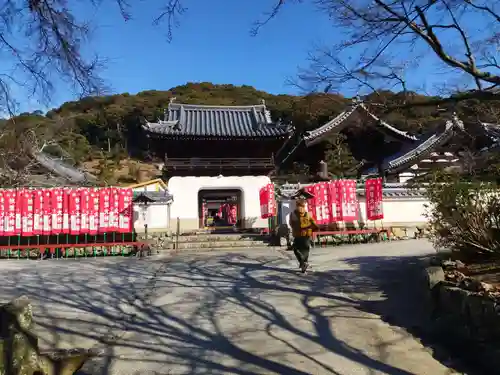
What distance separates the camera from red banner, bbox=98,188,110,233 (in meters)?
15.2

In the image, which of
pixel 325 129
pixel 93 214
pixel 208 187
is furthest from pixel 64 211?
pixel 325 129

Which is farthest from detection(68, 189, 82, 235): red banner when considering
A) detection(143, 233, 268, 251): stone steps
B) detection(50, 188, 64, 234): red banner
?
detection(143, 233, 268, 251): stone steps

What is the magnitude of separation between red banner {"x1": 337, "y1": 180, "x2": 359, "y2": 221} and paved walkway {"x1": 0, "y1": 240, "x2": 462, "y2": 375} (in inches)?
242

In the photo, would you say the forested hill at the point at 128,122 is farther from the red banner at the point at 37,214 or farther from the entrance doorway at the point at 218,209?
the entrance doorway at the point at 218,209

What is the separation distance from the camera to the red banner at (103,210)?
49.7 feet

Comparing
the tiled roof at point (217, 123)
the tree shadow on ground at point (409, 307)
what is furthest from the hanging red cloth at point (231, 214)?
the tree shadow on ground at point (409, 307)

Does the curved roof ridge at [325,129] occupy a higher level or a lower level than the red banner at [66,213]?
higher

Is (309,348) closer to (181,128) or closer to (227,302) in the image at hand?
(227,302)

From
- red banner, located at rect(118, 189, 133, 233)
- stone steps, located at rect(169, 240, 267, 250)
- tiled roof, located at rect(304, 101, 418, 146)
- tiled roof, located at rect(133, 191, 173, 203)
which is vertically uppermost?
tiled roof, located at rect(304, 101, 418, 146)

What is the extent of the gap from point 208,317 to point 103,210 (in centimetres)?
1112

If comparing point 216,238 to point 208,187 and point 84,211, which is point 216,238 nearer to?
point 84,211

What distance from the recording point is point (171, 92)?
8719 centimetres

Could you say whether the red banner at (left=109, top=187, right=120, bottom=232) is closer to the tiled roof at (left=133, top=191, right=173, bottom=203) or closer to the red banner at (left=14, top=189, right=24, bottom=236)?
the tiled roof at (left=133, top=191, right=173, bottom=203)

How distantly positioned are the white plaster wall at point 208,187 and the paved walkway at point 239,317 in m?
12.6
